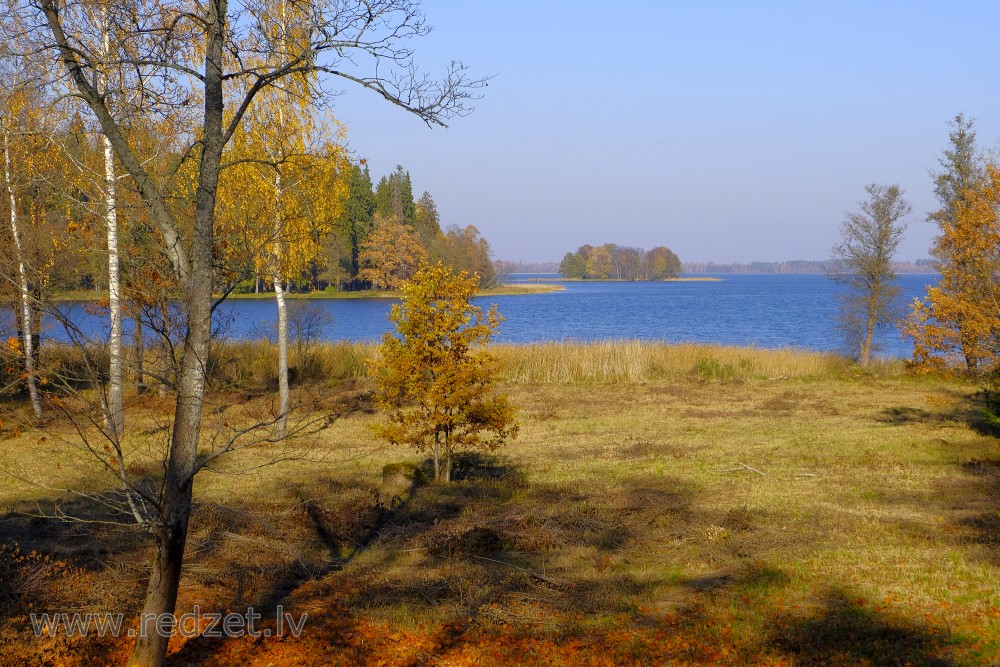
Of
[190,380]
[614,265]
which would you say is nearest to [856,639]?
[190,380]

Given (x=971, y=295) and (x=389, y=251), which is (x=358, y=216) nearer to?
(x=389, y=251)

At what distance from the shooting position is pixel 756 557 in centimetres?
805

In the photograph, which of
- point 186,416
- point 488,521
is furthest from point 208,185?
point 488,521

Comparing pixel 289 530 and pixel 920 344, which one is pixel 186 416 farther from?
pixel 920 344

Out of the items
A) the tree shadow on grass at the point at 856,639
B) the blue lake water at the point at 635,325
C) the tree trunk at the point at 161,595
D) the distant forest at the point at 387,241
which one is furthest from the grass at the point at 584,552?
the distant forest at the point at 387,241

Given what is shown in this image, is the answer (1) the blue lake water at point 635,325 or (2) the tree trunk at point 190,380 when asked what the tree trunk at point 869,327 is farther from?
(2) the tree trunk at point 190,380

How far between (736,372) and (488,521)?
17.3m

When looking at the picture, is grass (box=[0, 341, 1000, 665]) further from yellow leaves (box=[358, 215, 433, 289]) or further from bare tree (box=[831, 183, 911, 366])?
yellow leaves (box=[358, 215, 433, 289])

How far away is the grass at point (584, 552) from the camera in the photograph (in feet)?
19.5

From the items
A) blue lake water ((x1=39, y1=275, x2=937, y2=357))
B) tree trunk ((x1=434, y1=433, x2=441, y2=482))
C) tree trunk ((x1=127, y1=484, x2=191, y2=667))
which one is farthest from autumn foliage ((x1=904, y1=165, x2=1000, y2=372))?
blue lake water ((x1=39, y1=275, x2=937, y2=357))

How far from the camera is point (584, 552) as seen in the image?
829 centimetres

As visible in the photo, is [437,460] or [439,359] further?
[437,460]

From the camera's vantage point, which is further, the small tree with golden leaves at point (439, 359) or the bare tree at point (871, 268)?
the bare tree at point (871, 268)

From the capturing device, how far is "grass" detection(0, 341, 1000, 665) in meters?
5.93
